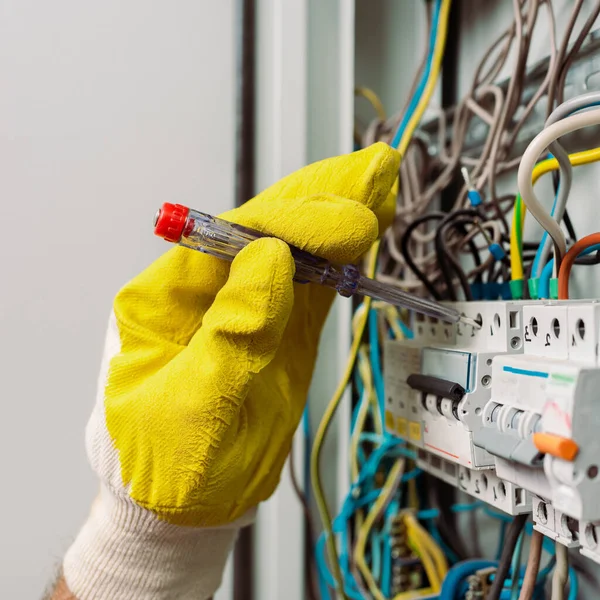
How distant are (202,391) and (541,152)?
36 centimetres

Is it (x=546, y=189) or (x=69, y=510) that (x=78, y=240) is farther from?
(x=546, y=189)

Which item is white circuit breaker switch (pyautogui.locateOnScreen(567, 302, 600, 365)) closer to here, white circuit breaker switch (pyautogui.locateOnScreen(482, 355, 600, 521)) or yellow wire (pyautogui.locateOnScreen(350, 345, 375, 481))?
white circuit breaker switch (pyautogui.locateOnScreen(482, 355, 600, 521))

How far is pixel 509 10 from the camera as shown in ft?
2.36

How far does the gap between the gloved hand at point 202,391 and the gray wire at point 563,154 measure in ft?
0.47

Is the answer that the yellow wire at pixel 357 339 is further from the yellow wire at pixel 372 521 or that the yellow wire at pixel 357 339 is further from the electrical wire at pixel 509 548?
the electrical wire at pixel 509 548

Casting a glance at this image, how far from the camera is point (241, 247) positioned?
461mm

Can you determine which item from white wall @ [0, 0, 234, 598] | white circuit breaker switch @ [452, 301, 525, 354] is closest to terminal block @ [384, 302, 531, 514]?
white circuit breaker switch @ [452, 301, 525, 354]

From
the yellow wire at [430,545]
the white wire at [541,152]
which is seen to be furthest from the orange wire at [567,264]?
the yellow wire at [430,545]

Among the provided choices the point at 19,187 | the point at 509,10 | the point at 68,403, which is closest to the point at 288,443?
the point at 68,403

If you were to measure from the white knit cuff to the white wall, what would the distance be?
0.72ft

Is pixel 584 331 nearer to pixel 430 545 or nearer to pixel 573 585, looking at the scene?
pixel 573 585

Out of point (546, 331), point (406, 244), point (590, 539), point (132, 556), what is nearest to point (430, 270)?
point (406, 244)

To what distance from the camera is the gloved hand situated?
0.43 metres

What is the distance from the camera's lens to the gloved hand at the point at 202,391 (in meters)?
0.43
